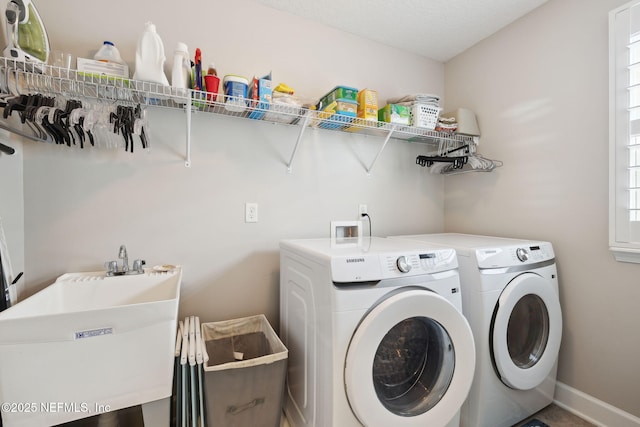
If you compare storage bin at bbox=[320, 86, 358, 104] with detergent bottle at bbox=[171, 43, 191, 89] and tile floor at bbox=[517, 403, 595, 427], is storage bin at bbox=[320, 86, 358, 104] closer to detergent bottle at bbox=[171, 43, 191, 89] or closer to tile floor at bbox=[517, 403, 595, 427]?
detergent bottle at bbox=[171, 43, 191, 89]

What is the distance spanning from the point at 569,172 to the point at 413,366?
4.74ft

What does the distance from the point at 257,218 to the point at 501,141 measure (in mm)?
1791

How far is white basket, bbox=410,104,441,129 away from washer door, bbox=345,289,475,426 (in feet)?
3.96

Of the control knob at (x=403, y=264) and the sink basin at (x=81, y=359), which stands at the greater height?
the control knob at (x=403, y=264)

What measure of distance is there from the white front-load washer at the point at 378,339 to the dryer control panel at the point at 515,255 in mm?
215

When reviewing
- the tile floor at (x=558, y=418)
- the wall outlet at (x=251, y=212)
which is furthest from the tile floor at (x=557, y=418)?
the wall outlet at (x=251, y=212)

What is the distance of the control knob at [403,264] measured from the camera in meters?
1.17

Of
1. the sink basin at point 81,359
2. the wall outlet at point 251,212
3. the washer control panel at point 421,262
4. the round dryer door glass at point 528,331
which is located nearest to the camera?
the sink basin at point 81,359

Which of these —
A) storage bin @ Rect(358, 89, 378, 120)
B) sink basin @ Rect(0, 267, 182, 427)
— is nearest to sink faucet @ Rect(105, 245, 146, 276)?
sink basin @ Rect(0, 267, 182, 427)

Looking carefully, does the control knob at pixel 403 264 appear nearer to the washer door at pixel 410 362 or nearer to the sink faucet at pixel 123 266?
the washer door at pixel 410 362

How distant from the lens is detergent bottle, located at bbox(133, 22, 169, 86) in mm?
1247

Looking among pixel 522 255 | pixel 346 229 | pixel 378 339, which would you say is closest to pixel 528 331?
pixel 522 255

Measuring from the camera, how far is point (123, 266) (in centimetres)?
138

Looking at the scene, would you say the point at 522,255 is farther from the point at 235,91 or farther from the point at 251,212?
the point at 235,91
